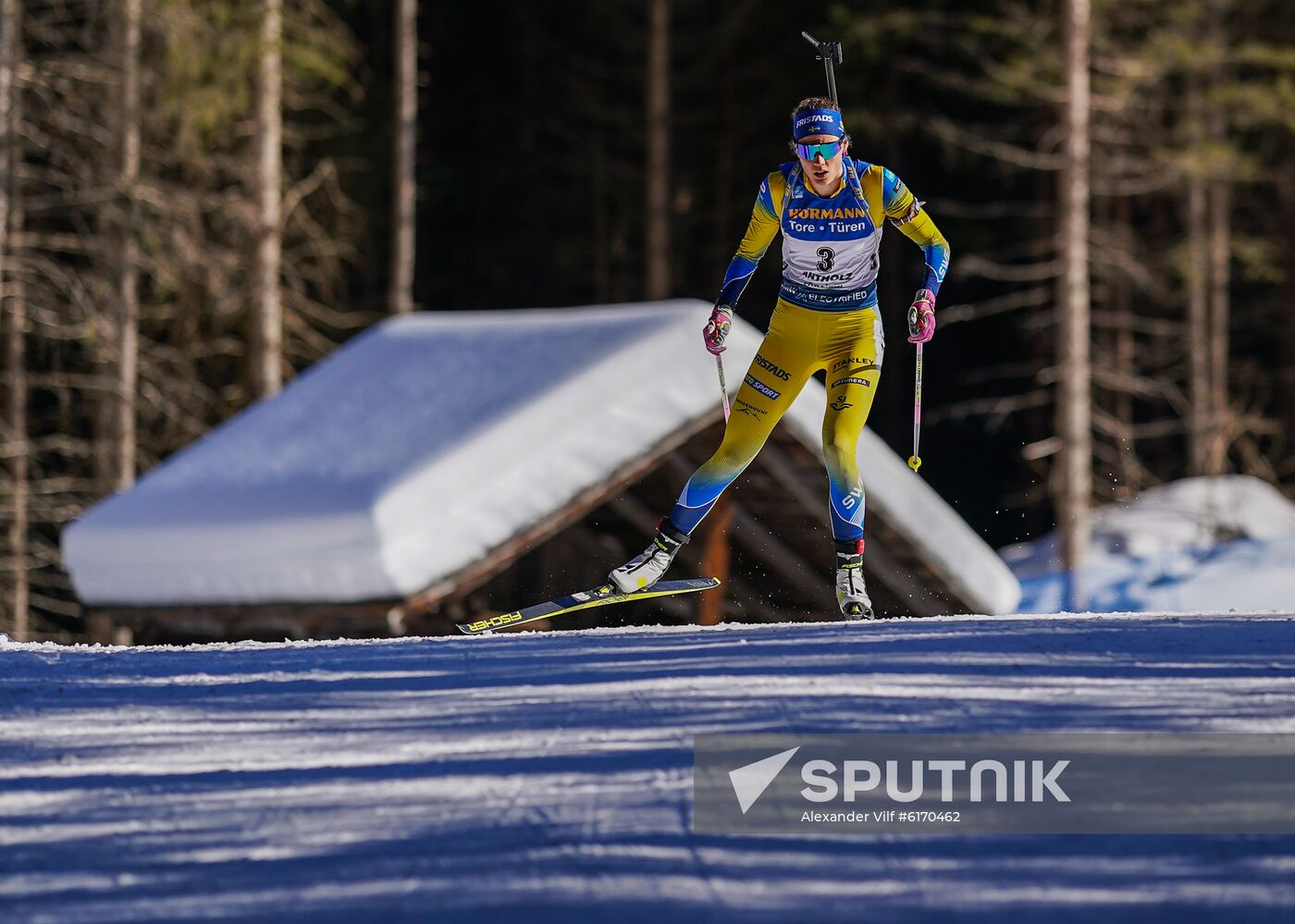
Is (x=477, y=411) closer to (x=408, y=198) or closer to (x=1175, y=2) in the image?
(x=408, y=198)

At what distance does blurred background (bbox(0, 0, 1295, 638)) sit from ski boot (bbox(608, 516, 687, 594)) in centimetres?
1065

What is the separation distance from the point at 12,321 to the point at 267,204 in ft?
11.5

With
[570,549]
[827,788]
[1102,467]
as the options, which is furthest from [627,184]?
[827,788]

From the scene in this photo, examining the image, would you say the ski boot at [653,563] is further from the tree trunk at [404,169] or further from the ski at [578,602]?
the tree trunk at [404,169]

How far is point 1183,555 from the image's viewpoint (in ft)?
54.4

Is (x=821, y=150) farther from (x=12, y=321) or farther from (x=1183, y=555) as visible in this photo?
(x=12, y=321)

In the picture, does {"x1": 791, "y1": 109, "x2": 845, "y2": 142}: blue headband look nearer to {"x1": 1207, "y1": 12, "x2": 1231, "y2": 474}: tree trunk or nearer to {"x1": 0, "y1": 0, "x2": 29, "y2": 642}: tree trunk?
{"x1": 0, "y1": 0, "x2": 29, "y2": 642}: tree trunk

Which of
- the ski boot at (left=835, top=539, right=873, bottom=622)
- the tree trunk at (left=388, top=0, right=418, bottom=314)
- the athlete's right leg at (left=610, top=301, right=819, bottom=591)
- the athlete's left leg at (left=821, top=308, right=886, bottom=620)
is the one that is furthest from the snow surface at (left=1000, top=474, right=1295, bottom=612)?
the tree trunk at (left=388, top=0, right=418, bottom=314)

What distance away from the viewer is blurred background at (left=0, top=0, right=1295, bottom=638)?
17969 millimetres

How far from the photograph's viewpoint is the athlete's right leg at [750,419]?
6.92 meters

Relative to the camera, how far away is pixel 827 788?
4.05 metres

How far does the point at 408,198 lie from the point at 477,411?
13825mm

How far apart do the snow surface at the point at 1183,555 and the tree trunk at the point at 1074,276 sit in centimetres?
66

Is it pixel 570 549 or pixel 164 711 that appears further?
pixel 570 549
